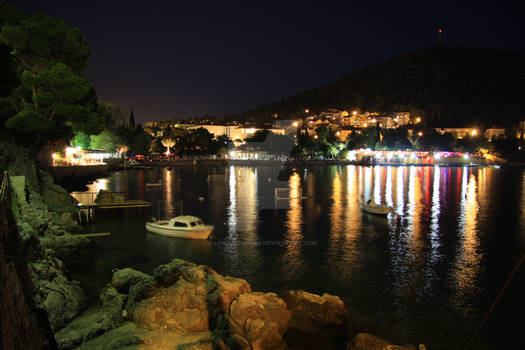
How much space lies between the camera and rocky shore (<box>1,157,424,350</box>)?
9.38 meters

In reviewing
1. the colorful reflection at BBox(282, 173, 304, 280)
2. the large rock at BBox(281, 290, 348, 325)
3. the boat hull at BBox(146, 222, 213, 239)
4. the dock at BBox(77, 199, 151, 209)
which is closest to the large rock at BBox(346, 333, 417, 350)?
the large rock at BBox(281, 290, 348, 325)

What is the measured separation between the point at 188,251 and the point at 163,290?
316 inches

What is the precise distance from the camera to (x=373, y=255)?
62.2ft

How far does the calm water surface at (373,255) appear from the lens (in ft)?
40.8

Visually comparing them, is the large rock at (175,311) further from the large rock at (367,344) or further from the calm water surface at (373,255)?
the calm water surface at (373,255)

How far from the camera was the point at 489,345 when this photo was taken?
10953 millimetres

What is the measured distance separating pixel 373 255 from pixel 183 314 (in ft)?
38.9

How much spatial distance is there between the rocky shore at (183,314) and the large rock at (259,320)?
0.08ft

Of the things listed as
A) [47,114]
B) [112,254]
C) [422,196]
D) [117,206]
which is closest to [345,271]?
[112,254]

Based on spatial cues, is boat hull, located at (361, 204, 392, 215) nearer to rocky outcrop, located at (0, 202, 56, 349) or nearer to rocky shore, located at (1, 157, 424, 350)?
rocky shore, located at (1, 157, 424, 350)

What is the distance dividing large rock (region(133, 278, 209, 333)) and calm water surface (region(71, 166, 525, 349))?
4308 mm

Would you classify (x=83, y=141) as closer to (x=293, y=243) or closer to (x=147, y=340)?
(x=293, y=243)

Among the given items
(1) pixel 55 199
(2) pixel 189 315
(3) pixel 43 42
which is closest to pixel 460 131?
(3) pixel 43 42

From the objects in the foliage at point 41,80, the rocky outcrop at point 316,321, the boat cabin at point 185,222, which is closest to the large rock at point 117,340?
the rocky outcrop at point 316,321
